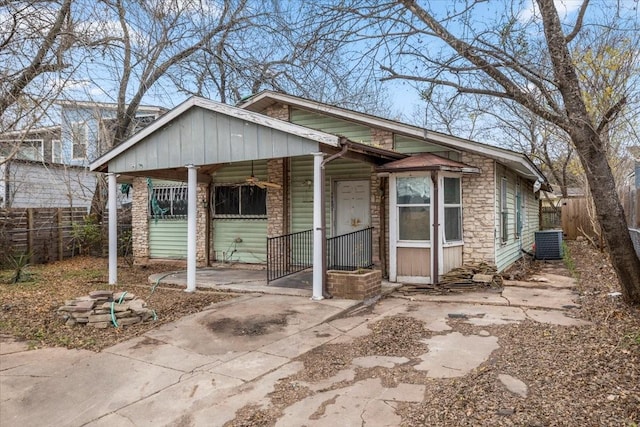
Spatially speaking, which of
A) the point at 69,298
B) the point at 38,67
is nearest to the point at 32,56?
the point at 38,67

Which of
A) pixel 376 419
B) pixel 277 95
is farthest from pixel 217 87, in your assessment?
pixel 376 419

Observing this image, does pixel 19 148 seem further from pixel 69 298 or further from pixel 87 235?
pixel 87 235

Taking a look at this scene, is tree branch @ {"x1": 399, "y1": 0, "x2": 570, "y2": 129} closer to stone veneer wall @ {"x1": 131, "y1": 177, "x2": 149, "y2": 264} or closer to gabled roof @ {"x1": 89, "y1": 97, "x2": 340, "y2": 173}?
gabled roof @ {"x1": 89, "y1": 97, "x2": 340, "y2": 173}

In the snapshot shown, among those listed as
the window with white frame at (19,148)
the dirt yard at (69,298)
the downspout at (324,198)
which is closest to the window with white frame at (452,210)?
the downspout at (324,198)

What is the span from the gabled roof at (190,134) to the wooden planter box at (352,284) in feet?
7.23

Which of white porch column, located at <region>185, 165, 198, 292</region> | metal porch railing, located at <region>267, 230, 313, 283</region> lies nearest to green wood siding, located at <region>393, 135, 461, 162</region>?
metal porch railing, located at <region>267, 230, 313, 283</region>

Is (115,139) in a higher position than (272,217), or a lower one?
higher

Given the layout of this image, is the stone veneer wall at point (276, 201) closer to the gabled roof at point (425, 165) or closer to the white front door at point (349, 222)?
the white front door at point (349, 222)

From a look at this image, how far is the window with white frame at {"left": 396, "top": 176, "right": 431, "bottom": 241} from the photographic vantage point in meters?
8.76

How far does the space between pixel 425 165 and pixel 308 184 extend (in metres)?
3.17

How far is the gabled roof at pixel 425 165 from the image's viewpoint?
825 centimetres

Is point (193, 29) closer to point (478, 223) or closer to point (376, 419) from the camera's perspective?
point (478, 223)

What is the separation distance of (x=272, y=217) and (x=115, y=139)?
9.28 metres

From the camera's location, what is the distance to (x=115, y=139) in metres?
16.8
